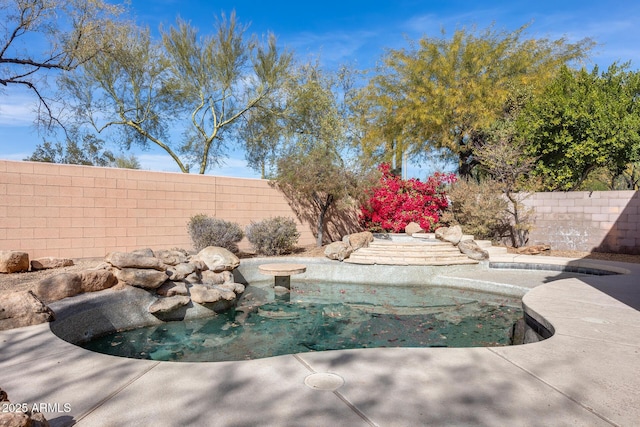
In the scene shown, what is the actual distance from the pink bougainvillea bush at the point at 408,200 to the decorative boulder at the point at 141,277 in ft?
29.6

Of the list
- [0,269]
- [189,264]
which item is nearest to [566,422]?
[189,264]

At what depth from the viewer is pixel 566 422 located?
224 centimetres

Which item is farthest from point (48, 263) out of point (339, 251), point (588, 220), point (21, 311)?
point (588, 220)

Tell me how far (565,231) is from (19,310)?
44.7 ft

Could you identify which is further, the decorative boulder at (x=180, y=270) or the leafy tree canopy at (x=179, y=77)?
the leafy tree canopy at (x=179, y=77)

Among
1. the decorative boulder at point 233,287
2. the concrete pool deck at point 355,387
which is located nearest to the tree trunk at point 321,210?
the decorative boulder at point 233,287

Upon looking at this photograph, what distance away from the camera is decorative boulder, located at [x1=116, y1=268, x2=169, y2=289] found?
616 cm

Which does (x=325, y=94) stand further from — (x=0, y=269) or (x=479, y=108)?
(x=0, y=269)

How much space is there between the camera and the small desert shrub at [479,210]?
1215 centimetres

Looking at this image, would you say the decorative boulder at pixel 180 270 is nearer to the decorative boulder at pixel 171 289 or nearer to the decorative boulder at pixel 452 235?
the decorative boulder at pixel 171 289

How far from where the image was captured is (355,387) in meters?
2.65

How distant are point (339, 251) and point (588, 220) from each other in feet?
26.0

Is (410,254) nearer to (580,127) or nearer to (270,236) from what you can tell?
(270,236)

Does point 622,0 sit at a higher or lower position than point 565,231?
higher
